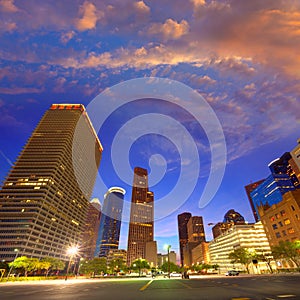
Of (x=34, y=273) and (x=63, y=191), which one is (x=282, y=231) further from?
(x=63, y=191)

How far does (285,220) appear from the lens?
94188mm

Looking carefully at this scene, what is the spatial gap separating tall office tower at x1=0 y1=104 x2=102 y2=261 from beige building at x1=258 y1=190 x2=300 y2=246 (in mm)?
140806

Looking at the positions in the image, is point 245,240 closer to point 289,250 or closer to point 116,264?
point 289,250

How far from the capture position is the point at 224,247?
157000 mm

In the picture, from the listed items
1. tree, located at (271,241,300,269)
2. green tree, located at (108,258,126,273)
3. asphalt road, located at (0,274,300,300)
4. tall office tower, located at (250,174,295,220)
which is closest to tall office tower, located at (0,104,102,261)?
green tree, located at (108,258,126,273)

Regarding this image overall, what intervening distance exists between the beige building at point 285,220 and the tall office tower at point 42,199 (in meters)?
141

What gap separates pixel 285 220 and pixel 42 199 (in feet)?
489

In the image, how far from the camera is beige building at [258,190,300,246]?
87812 mm

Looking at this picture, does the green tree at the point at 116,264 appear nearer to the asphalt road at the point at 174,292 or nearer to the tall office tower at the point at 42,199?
the tall office tower at the point at 42,199

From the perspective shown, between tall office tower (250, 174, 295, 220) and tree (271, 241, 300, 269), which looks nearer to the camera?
tree (271, 241, 300, 269)

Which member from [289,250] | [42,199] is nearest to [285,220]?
[289,250]

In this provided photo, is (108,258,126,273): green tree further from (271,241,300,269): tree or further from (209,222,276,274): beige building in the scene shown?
(271,241,300,269): tree

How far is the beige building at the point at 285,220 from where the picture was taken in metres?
87.8

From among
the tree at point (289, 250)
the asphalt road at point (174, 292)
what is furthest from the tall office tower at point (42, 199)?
the asphalt road at point (174, 292)
